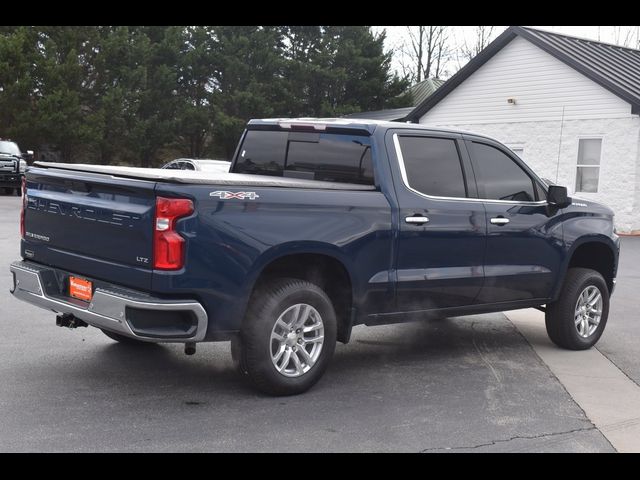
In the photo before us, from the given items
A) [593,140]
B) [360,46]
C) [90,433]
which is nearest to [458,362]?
[90,433]

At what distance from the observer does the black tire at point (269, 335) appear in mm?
Result: 5363

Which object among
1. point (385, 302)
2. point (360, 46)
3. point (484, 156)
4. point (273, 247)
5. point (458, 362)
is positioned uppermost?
point (360, 46)

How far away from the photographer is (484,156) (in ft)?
22.7

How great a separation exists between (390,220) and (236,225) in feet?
4.38

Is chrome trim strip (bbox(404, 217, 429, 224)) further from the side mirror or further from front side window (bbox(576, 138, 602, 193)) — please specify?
front side window (bbox(576, 138, 602, 193))

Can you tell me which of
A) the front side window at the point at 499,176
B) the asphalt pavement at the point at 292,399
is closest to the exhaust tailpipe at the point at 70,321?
the asphalt pavement at the point at 292,399

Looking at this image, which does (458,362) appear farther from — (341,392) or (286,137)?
(286,137)

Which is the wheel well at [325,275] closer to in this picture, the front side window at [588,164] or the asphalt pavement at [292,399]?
the asphalt pavement at [292,399]

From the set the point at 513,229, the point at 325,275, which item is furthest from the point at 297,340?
the point at 513,229

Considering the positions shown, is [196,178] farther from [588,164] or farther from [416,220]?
[588,164]

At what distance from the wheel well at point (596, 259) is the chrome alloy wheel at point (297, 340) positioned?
3175mm
